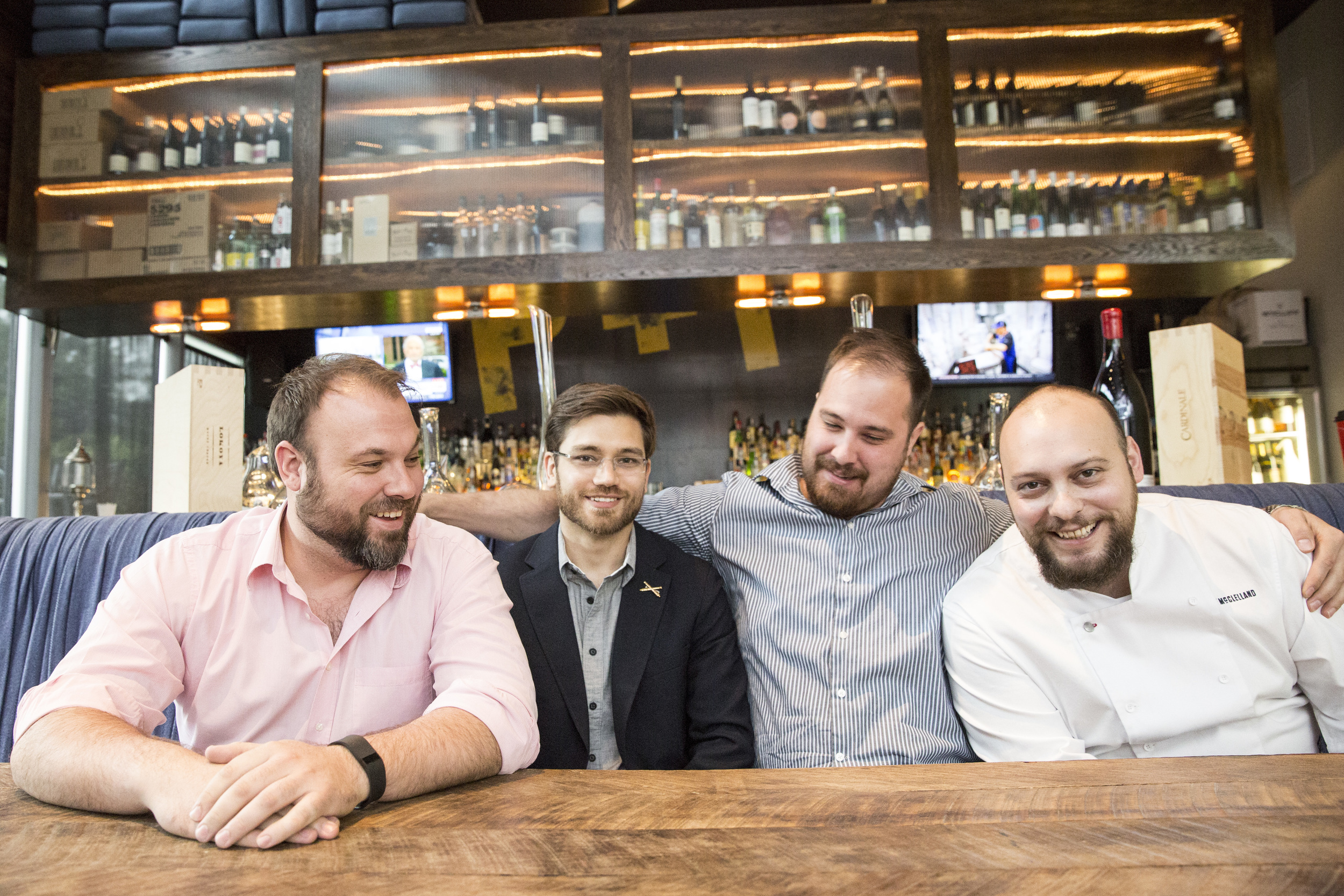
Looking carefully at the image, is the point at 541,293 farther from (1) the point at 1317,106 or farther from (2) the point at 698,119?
(1) the point at 1317,106

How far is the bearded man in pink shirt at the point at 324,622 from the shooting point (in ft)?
3.86

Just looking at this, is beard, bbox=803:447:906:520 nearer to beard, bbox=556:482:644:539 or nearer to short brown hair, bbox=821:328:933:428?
short brown hair, bbox=821:328:933:428

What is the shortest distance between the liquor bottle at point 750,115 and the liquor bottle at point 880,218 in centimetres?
55

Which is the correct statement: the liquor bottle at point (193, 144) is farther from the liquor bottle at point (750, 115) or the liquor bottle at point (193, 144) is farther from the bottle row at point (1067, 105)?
the bottle row at point (1067, 105)

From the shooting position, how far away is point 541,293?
3.52 metres

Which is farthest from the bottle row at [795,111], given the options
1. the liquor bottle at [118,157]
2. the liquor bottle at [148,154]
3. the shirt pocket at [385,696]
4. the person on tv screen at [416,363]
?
the shirt pocket at [385,696]

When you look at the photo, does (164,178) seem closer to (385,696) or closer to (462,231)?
(462,231)

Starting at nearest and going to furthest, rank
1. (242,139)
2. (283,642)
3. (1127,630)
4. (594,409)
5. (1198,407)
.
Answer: (283,642) < (1127,630) < (594,409) < (1198,407) < (242,139)

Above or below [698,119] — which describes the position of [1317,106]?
above

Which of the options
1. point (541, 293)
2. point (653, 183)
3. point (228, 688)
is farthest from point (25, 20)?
point (228, 688)

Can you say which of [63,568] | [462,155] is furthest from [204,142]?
[63,568]

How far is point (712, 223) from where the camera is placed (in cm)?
356

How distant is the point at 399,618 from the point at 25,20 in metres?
3.91

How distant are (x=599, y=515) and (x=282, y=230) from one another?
2.56 m
